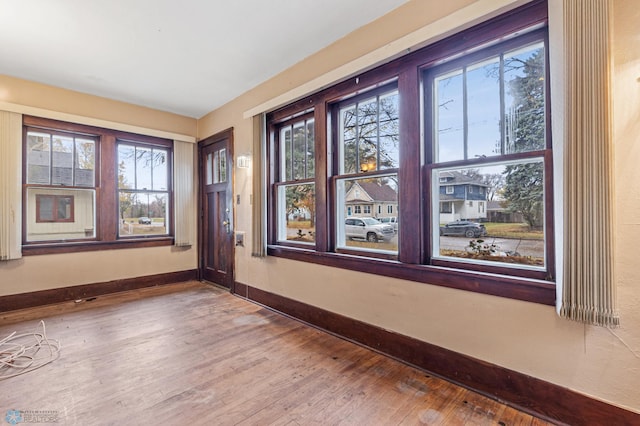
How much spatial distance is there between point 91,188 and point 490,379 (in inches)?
207

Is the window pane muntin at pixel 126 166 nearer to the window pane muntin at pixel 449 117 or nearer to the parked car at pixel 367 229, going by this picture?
the parked car at pixel 367 229

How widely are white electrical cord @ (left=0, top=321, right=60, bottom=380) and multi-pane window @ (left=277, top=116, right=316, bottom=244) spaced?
243 centimetres

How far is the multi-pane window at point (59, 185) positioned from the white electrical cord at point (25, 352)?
62.7 inches

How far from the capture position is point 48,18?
99.7 inches

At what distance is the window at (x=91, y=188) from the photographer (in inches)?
152

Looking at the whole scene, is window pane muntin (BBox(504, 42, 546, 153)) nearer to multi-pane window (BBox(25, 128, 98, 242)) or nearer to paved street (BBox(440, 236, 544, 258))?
paved street (BBox(440, 236, 544, 258))

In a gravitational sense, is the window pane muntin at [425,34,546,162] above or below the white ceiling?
below

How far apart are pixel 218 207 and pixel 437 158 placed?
12.1 ft

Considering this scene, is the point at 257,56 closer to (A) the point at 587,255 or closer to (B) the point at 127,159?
(B) the point at 127,159

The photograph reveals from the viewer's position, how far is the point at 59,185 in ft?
13.1

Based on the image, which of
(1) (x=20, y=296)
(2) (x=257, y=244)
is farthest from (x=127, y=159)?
(2) (x=257, y=244)

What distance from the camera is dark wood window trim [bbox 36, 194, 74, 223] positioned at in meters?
3.90

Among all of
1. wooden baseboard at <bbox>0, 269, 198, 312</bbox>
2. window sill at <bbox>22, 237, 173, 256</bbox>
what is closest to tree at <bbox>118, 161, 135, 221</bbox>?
window sill at <bbox>22, 237, 173, 256</bbox>

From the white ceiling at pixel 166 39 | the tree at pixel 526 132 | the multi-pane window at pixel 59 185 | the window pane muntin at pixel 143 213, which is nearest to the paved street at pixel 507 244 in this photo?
the tree at pixel 526 132
